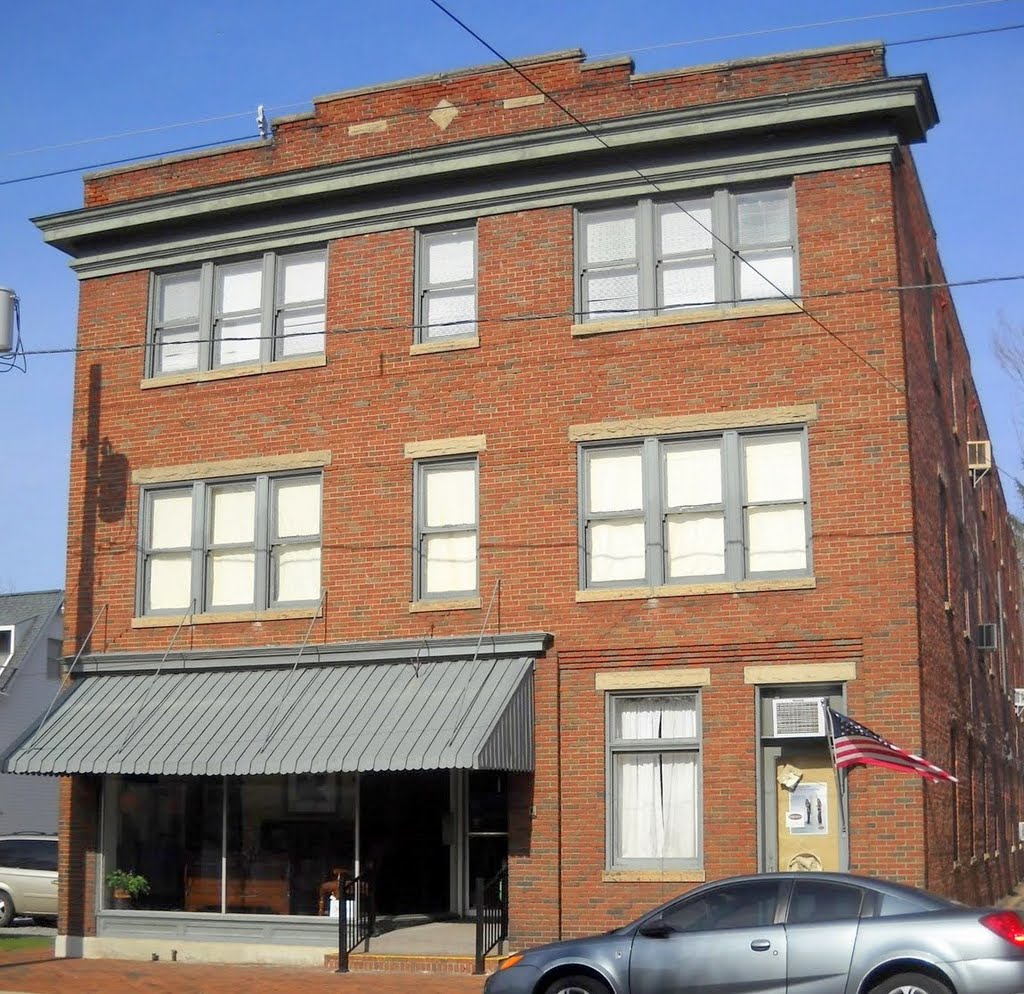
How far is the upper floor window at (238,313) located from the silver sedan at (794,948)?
35.3 ft

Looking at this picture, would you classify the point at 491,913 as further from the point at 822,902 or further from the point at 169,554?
the point at 822,902

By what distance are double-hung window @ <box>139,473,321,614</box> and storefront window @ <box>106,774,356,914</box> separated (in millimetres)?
2492

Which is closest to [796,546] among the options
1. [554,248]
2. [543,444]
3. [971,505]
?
[543,444]

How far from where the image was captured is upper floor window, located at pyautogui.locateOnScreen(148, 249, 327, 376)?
21.3 meters

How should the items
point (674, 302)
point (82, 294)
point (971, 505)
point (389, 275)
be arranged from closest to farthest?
point (674, 302), point (389, 275), point (82, 294), point (971, 505)

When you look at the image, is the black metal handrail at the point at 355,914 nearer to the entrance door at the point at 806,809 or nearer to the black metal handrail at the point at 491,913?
the black metal handrail at the point at 491,913

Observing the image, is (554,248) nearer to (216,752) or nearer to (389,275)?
(389,275)

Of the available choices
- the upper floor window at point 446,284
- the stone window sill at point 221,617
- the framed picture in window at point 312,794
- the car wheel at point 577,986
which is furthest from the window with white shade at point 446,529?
the car wheel at point 577,986

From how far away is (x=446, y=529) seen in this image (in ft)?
65.4

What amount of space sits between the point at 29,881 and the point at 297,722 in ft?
36.8

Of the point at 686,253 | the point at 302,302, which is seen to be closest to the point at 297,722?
the point at 302,302

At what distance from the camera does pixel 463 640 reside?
758 inches

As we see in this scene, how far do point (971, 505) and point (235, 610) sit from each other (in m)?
13.5

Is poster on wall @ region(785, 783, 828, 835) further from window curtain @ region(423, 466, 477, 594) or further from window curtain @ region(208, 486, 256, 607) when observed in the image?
window curtain @ region(208, 486, 256, 607)
